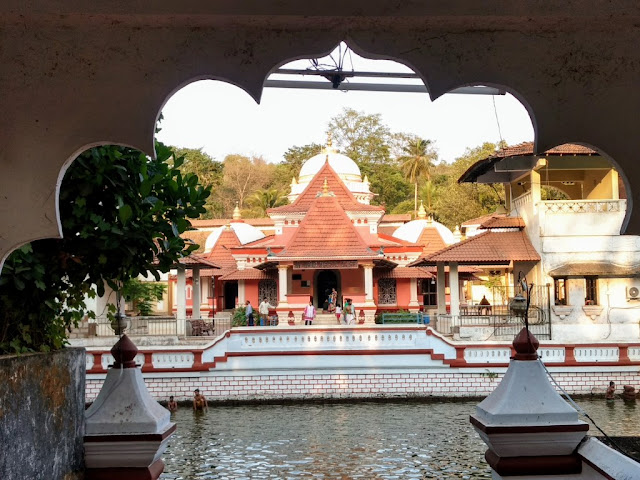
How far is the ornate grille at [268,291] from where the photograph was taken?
26.3m

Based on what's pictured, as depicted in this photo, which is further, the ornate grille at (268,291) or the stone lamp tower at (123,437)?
the ornate grille at (268,291)

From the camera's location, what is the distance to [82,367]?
381 cm

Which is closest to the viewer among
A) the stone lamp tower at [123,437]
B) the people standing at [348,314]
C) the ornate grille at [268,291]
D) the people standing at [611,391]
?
the stone lamp tower at [123,437]

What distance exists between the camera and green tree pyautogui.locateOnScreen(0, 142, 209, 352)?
3459 millimetres

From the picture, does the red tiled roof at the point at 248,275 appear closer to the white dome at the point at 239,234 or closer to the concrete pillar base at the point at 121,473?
the white dome at the point at 239,234

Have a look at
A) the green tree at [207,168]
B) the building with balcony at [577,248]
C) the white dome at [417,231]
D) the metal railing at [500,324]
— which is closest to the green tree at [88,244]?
the metal railing at [500,324]

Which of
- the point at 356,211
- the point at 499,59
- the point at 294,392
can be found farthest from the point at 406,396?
the point at 499,59

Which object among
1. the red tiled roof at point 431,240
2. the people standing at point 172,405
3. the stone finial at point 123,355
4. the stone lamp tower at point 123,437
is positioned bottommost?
the people standing at point 172,405

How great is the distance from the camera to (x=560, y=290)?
823 inches

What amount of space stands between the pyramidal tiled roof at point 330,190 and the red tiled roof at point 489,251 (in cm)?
576

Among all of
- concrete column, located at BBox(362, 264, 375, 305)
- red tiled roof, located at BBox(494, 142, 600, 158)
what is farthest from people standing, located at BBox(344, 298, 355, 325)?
red tiled roof, located at BBox(494, 142, 600, 158)

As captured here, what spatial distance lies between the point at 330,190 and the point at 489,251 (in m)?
7.86

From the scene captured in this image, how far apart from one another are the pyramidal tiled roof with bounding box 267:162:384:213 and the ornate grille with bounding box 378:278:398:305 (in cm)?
256

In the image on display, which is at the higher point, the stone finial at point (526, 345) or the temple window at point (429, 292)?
the stone finial at point (526, 345)
